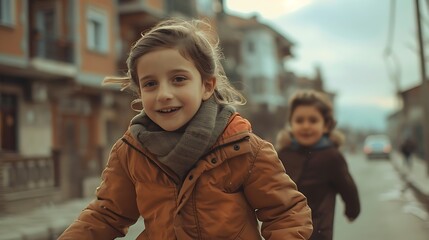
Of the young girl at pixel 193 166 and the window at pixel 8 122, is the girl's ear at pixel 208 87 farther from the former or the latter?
the window at pixel 8 122

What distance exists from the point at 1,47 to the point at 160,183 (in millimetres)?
14433

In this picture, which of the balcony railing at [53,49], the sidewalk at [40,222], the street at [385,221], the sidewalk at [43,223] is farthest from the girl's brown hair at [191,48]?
the balcony railing at [53,49]

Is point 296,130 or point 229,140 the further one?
point 296,130

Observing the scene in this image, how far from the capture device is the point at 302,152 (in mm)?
3717

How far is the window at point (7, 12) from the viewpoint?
15.6 m

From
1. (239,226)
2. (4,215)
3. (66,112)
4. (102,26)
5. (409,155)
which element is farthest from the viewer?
(409,155)

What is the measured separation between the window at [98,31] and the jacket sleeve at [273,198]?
18932 mm

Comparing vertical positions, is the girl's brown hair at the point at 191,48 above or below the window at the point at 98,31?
below

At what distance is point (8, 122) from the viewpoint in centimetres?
1620

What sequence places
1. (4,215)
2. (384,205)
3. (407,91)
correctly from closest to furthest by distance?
(4,215), (384,205), (407,91)

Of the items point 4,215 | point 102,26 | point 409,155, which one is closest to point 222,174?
point 4,215

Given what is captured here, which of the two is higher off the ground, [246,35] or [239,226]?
[246,35]

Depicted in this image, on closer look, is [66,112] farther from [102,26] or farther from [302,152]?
[302,152]

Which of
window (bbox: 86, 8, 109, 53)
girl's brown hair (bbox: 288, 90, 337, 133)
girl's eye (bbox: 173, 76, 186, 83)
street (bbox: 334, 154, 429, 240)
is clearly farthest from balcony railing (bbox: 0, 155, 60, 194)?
girl's eye (bbox: 173, 76, 186, 83)
